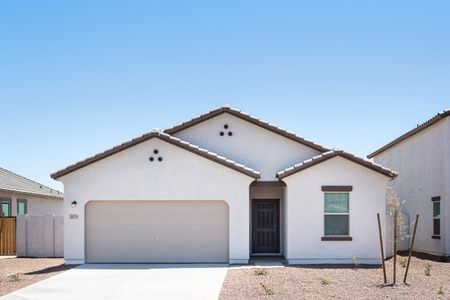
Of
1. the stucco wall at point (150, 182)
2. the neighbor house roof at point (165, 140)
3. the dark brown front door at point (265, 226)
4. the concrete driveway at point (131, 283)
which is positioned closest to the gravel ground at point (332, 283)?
the concrete driveway at point (131, 283)

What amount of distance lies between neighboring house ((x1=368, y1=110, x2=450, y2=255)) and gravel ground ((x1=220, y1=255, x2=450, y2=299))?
368 cm

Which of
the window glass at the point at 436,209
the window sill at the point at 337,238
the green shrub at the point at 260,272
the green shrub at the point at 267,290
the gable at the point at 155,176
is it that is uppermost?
the gable at the point at 155,176

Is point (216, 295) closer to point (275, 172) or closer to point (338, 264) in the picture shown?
point (338, 264)

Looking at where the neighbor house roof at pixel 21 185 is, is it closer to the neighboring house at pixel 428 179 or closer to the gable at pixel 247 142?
the gable at pixel 247 142

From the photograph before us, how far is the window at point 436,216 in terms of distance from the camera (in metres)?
21.3

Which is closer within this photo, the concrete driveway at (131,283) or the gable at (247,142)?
the concrete driveway at (131,283)

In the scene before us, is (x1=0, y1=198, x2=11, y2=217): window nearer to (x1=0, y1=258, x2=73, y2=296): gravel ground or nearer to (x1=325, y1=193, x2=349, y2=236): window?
(x1=0, y1=258, x2=73, y2=296): gravel ground

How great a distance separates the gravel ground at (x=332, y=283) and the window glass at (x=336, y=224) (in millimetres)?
1407

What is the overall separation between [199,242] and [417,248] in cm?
1076

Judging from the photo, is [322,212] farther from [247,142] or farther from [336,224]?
[247,142]

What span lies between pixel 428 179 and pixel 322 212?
657cm

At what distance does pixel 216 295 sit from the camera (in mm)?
12711

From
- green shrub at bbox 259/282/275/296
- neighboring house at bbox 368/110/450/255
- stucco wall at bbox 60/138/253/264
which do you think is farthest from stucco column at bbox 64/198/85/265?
neighboring house at bbox 368/110/450/255

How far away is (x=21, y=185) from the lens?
101 feet
